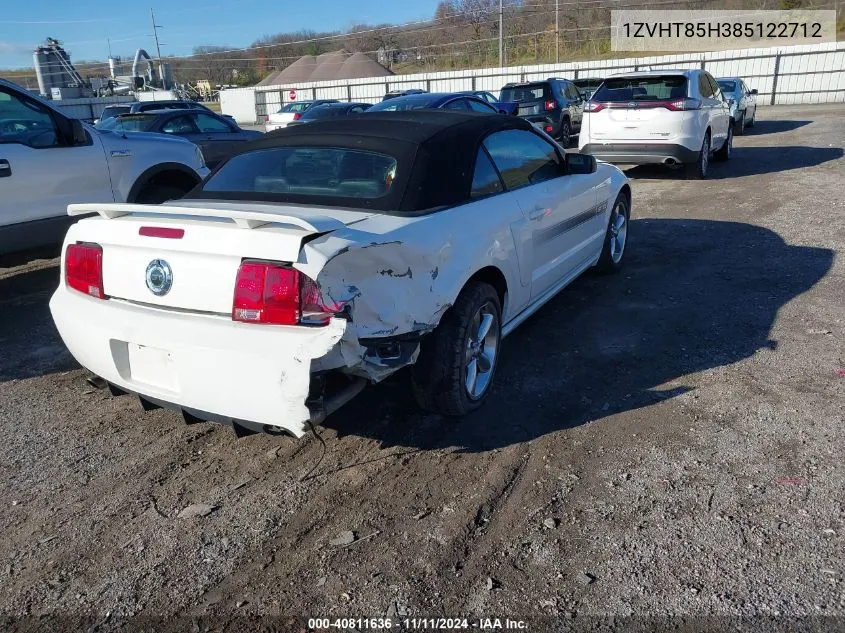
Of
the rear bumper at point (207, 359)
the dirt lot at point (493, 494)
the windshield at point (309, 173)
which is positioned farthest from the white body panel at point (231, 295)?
the dirt lot at point (493, 494)

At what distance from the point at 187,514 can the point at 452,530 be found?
1161mm

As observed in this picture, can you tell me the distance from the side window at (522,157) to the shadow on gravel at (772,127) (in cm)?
1606

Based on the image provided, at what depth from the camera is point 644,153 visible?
10.7 metres

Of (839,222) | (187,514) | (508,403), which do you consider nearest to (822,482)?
(508,403)

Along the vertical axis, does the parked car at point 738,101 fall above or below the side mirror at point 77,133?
below

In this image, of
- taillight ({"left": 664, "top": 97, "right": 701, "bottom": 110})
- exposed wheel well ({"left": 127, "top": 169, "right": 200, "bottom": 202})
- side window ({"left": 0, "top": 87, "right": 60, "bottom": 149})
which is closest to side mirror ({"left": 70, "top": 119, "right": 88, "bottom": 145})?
side window ({"left": 0, "top": 87, "right": 60, "bottom": 149})

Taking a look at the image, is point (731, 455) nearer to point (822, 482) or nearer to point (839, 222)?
point (822, 482)

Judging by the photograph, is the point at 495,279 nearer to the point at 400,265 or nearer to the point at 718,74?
the point at 400,265

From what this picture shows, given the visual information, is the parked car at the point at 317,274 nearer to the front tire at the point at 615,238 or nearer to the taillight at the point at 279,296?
the taillight at the point at 279,296

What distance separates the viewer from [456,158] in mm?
3740

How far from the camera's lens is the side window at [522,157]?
13.7 feet

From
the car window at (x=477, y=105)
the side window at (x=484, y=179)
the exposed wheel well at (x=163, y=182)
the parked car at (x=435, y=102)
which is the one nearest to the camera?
the side window at (x=484, y=179)

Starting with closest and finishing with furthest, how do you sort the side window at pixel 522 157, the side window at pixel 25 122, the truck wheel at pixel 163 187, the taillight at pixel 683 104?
the side window at pixel 522 157 < the side window at pixel 25 122 < the truck wheel at pixel 163 187 < the taillight at pixel 683 104

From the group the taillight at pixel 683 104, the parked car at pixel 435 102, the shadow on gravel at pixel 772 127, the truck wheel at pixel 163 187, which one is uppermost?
the parked car at pixel 435 102
